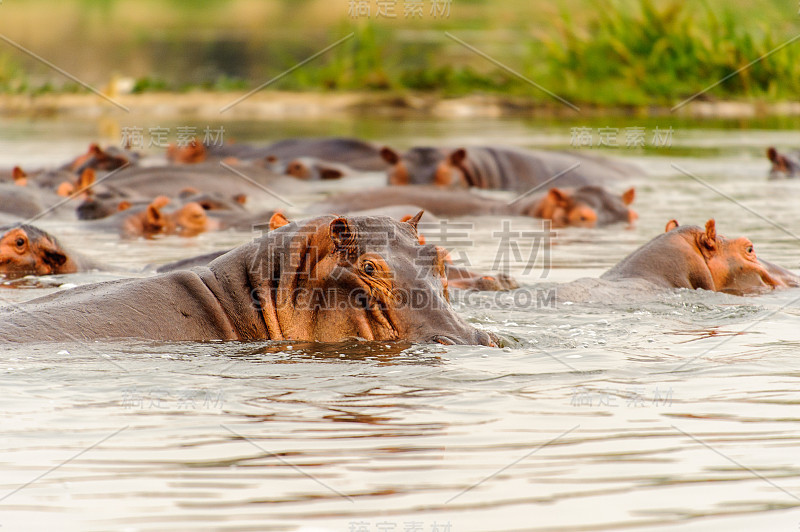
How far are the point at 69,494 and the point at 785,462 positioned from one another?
7.19 ft

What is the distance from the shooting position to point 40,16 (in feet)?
164

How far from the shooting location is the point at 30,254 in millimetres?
8008

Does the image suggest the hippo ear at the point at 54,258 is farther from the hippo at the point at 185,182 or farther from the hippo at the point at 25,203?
the hippo at the point at 185,182

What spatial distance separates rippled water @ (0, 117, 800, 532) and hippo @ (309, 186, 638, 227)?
495 centimetres

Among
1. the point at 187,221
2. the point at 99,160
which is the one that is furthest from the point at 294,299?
the point at 99,160

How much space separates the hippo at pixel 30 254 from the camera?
7.95m

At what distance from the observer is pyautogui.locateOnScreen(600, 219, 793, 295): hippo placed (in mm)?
7434

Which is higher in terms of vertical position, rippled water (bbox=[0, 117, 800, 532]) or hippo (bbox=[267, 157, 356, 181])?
hippo (bbox=[267, 157, 356, 181])

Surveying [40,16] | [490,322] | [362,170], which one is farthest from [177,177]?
[40,16]

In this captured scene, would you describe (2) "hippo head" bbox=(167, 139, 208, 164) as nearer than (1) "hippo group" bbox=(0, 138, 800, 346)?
No

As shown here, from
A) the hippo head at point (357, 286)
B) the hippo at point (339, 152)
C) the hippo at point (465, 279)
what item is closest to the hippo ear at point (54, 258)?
the hippo at point (465, 279)

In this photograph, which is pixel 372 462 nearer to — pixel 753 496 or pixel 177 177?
pixel 753 496

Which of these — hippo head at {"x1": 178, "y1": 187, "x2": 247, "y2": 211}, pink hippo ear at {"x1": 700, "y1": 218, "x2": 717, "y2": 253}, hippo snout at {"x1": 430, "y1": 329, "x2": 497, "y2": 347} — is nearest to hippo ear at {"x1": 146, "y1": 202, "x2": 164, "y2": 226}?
hippo head at {"x1": 178, "y1": 187, "x2": 247, "y2": 211}

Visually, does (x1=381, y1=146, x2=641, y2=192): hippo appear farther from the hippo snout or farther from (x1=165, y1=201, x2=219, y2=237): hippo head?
the hippo snout
